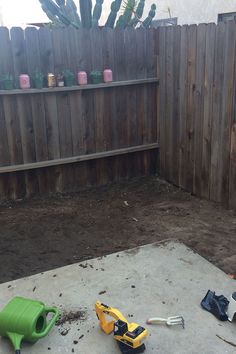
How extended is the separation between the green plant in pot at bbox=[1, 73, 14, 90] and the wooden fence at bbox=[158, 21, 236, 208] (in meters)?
1.82

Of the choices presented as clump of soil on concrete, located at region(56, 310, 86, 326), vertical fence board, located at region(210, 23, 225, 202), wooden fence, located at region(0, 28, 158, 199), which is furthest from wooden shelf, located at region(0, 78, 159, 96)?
clump of soil on concrete, located at region(56, 310, 86, 326)

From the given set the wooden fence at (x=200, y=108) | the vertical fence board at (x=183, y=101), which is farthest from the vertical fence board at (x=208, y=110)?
the vertical fence board at (x=183, y=101)

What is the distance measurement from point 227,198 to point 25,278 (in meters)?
2.30

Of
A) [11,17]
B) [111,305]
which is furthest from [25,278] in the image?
[11,17]

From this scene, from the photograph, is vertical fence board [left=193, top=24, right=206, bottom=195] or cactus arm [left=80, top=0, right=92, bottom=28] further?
cactus arm [left=80, top=0, right=92, bottom=28]

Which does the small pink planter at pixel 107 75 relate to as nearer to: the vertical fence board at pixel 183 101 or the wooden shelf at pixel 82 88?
the wooden shelf at pixel 82 88

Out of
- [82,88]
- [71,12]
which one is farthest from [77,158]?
[71,12]

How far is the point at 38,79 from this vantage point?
4.39 meters

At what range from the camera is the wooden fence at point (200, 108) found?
409cm

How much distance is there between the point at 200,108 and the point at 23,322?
3.05 meters

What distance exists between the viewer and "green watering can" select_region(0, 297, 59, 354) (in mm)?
2285

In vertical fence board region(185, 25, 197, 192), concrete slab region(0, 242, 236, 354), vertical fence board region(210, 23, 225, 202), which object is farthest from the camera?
vertical fence board region(185, 25, 197, 192)

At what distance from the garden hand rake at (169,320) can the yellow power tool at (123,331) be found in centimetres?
19

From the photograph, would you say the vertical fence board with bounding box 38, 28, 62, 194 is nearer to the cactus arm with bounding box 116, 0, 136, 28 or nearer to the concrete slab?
the concrete slab
